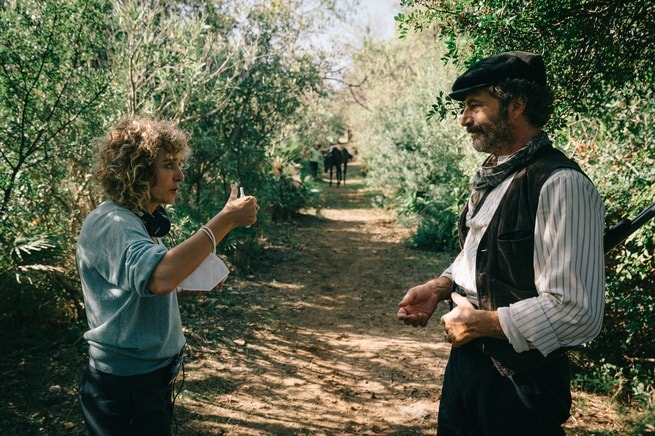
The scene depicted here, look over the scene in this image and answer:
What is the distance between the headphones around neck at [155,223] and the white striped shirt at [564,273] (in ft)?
5.03

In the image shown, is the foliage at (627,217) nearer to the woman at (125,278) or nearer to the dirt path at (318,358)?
the dirt path at (318,358)

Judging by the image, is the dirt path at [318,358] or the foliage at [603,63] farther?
the dirt path at [318,358]

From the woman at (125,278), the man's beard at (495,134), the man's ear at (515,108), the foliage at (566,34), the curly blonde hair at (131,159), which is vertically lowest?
the woman at (125,278)

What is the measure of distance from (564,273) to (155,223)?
1727mm

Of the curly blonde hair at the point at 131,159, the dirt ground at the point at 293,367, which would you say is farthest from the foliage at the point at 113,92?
the curly blonde hair at the point at 131,159

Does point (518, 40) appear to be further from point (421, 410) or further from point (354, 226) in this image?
point (354, 226)

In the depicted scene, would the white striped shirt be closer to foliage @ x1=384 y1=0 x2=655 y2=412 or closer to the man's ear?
the man's ear

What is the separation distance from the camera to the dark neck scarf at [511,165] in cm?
193

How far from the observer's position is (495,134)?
6.82 feet

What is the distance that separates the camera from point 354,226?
13.6 metres

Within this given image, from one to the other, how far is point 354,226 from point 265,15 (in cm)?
672

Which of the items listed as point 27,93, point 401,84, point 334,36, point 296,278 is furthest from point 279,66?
point 401,84

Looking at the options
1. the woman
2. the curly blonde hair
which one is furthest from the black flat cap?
the curly blonde hair

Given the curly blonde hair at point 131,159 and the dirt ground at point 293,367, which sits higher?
the curly blonde hair at point 131,159
